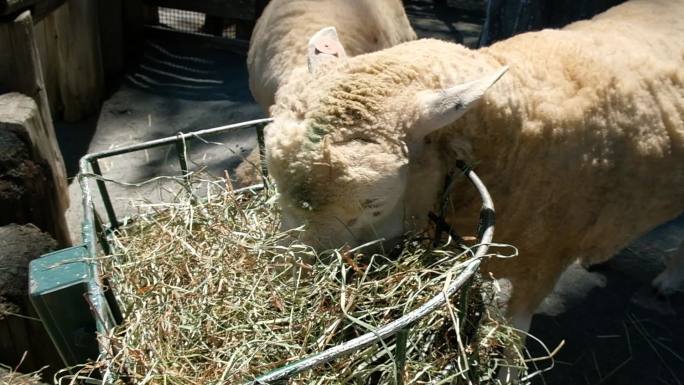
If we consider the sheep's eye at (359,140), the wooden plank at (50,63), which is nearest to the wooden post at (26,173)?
the sheep's eye at (359,140)

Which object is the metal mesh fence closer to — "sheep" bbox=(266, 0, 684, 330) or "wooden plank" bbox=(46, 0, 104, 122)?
"wooden plank" bbox=(46, 0, 104, 122)

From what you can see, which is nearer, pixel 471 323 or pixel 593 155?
pixel 471 323

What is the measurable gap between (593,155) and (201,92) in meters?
5.09

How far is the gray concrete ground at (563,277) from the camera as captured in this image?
3398mm

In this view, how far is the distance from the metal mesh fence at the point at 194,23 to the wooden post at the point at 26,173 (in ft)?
16.5

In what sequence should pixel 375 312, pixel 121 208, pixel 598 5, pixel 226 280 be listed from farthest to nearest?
pixel 598 5 < pixel 121 208 < pixel 226 280 < pixel 375 312

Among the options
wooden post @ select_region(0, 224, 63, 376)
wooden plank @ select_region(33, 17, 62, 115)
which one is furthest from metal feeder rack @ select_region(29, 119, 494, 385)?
wooden plank @ select_region(33, 17, 62, 115)

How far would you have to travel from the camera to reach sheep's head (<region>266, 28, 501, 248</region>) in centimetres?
183

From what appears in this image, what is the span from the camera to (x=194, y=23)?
8.12m

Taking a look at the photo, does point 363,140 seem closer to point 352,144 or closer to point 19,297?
point 352,144

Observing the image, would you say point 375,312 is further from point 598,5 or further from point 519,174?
point 598,5

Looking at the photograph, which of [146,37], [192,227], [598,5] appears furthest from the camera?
[146,37]

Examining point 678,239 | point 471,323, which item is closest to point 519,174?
point 471,323

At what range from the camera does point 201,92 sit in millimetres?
6746
